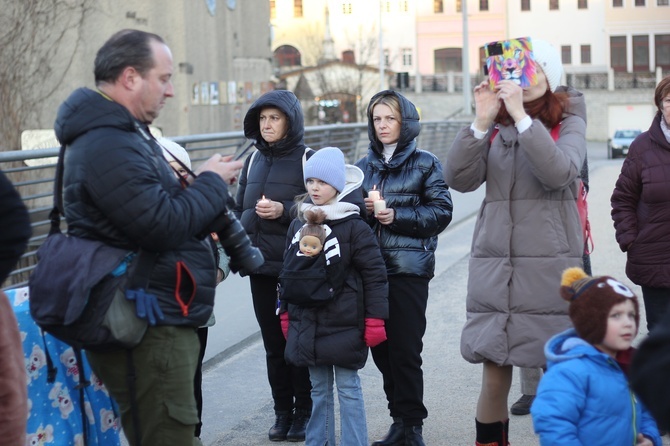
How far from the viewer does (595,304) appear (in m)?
3.96

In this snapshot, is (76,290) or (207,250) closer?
(76,290)

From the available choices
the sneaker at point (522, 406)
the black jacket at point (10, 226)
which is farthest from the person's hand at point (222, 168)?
the sneaker at point (522, 406)

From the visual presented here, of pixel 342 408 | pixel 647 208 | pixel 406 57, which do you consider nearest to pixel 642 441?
pixel 342 408

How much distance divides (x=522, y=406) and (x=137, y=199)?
346cm

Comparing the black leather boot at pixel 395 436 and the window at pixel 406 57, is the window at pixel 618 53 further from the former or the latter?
the black leather boot at pixel 395 436

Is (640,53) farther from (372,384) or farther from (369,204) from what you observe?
(369,204)

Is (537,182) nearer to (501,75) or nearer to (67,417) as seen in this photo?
(501,75)

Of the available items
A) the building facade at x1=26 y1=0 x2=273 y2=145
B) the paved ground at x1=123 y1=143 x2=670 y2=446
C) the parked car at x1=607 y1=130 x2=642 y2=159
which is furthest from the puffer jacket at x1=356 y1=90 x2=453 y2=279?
the parked car at x1=607 y1=130 x2=642 y2=159

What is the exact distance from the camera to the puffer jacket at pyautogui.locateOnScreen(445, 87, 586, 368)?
487 centimetres

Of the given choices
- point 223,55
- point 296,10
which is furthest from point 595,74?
point 223,55

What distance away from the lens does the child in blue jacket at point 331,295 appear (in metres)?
5.26

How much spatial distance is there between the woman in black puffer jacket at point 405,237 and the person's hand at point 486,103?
0.93 m

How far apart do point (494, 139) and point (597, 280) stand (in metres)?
1.20

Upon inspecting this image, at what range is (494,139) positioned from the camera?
504 centimetres
